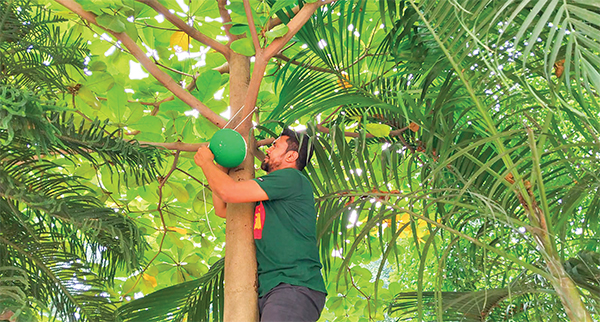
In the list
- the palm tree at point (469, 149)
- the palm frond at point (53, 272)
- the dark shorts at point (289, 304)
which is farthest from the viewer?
the dark shorts at point (289, 304)

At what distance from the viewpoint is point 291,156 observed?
1959 millimetres

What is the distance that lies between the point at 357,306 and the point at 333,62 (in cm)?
197

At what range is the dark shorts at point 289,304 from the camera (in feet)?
4.97

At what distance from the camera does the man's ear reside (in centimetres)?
195

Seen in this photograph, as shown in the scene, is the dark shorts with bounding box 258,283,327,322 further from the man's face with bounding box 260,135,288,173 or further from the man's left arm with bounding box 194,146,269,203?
the man's face with bounding box 260,135,288,173

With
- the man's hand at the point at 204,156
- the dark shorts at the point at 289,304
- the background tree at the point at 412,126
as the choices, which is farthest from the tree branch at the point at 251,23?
the dark shorts at the point at 289,304

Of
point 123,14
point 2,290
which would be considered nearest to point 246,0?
point 123,14

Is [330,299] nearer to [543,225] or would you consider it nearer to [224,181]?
[224,181]

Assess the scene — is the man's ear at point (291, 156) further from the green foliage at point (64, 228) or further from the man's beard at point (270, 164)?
the green foliage at point (64, 228)

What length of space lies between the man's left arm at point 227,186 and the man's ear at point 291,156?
325 millimetres

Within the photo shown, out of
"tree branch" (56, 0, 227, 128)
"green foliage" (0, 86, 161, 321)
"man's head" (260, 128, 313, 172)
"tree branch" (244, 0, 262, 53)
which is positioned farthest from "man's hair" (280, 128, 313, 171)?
"green foliage" (0, 86, 161, 321)

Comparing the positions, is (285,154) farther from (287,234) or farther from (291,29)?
(291,29)

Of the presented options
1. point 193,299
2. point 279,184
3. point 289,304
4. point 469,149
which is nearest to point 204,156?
point 279,184

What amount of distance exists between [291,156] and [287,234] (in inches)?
14.0
